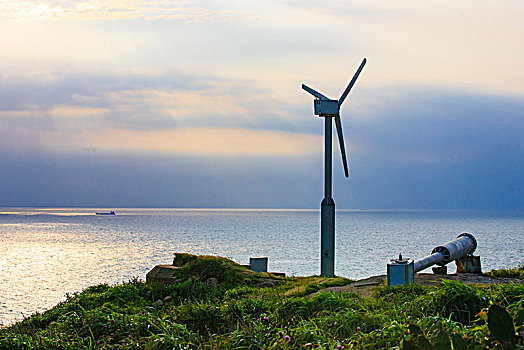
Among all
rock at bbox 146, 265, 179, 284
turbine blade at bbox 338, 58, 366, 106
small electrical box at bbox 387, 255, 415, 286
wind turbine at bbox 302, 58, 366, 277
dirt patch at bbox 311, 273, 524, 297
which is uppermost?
turbine blade at bbox 338, 58, 366, 106

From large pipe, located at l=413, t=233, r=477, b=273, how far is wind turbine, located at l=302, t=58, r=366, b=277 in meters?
3.39

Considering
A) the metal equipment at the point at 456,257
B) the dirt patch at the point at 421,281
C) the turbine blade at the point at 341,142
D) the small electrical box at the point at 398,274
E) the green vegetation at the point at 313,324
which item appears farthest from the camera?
the turbine blade at the point at 341,142

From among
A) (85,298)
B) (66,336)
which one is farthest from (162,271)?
(66,336)

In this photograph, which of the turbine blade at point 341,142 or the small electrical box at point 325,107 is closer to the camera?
the small electrical box at point 325,107

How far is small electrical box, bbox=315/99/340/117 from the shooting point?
1817 cm

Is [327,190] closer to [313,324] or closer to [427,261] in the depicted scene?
[427,261]

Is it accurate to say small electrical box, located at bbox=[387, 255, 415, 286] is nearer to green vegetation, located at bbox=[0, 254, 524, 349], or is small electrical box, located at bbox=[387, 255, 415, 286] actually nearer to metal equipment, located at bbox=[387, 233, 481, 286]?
green vegetation, located at bbox=[0, 254, 524, 349]

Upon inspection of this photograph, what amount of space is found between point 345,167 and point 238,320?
42.5 feet

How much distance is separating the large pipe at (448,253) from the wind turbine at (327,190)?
11.1 feet

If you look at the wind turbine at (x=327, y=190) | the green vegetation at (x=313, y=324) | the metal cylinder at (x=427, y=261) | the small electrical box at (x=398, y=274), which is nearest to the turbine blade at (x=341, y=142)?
the wind turbine at (x=327, y=190)

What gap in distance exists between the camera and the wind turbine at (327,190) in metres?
17.6

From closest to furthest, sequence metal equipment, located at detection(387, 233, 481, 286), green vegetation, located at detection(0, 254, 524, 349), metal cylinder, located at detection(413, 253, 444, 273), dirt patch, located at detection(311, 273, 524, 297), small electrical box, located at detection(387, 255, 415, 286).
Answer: green vegetation, located at detection(0, 254, 524, 349), small electrical box, located at detection(387, 255, 415, 286), dirt patch, located at detection(311, 273, 524, 297), metal cylinder, located at detection(413, 253, 444, 273), metal equipment, located at detection(387, 233, 481, 286)

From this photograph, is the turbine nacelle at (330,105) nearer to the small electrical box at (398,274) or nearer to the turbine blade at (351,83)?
the turbine blade at (351,83)

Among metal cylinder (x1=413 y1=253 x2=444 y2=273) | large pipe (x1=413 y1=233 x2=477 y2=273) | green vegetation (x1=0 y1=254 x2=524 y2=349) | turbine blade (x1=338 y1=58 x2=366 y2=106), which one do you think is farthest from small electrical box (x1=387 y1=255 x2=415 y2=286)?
turbine blade (x1=338 y1=58 x2=366 y2=106)
